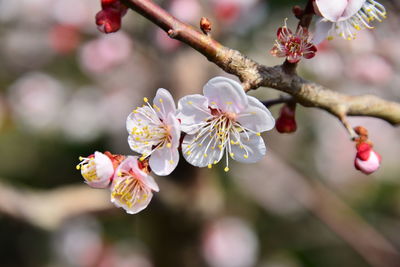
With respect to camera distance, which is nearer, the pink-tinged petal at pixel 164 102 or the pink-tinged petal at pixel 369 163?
the pink-tinged petal at pixel 164 102

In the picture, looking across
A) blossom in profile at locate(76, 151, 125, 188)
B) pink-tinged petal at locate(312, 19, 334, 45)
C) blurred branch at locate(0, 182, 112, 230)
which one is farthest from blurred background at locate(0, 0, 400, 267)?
blossom in profile at locate(76, 151, 125, 188)

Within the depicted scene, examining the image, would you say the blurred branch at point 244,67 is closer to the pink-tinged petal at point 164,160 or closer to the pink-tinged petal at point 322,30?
the pink-tinged petal at point 322,30

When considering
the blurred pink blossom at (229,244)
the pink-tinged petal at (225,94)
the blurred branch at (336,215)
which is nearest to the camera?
the pink-tinged petal at (225,94)

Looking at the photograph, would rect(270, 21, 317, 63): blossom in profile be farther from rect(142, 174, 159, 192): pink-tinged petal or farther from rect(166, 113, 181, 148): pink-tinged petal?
rect(142, 174, 159, 192): pink-tinged petal

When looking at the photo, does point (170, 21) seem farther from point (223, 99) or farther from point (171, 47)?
point (171, 47)

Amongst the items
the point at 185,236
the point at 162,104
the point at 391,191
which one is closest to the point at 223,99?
the point at 162,104

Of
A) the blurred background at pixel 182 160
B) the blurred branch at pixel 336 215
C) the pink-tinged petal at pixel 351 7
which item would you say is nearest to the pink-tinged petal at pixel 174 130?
the pink-tinged petal at pixel 351 7
